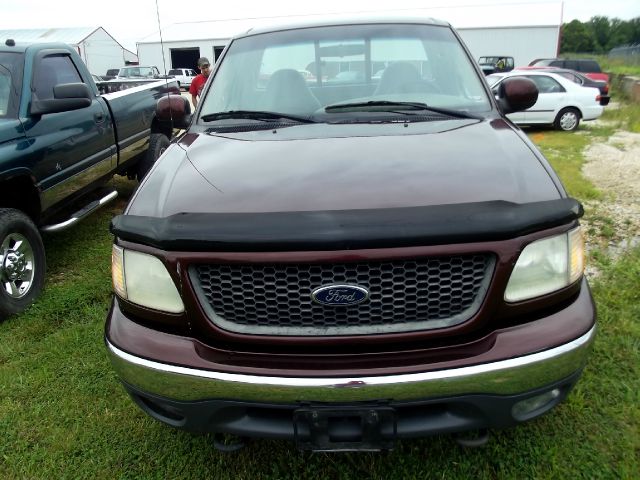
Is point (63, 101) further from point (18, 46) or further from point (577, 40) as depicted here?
point (577, 40)

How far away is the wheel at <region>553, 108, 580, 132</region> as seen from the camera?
40.0ft

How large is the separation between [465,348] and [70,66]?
4.73 metres

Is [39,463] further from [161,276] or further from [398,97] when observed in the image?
[398,97]

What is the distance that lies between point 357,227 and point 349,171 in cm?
42

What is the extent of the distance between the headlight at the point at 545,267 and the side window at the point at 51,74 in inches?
154

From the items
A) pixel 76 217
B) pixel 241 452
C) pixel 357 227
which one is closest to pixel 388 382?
pixel 357 227

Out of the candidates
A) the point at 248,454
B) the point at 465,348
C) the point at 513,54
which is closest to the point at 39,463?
the point at 248,454

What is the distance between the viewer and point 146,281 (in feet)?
6.07

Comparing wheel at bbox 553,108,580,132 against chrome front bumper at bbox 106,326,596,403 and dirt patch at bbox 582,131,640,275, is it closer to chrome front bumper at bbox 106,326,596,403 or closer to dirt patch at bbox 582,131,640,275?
dirt patch at bbox 582,131,640,275

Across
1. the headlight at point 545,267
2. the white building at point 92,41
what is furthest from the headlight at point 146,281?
the white building at point 92,41

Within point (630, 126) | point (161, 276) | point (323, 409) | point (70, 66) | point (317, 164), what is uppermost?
point (70, 66)

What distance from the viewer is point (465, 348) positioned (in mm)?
1737

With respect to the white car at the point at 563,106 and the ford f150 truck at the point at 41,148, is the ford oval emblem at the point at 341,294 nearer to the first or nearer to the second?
the ford f150 truck at the point at 41,148

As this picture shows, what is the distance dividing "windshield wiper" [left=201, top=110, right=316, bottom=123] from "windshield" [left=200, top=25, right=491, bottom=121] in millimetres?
22
